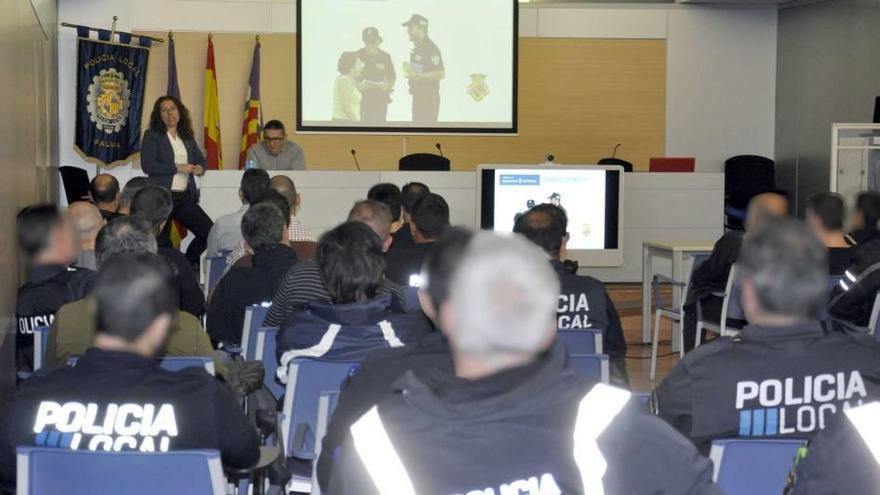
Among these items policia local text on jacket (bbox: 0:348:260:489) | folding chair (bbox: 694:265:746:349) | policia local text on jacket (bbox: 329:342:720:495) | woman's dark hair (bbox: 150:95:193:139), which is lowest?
folding chair (bbox: 694:265:746:349)

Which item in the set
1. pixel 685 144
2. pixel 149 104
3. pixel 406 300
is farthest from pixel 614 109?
pixel 406 300

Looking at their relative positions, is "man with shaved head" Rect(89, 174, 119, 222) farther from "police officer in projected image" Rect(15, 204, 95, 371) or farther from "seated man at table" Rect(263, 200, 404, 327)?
"seated man at table" Rect(263, 200, 404, 327)

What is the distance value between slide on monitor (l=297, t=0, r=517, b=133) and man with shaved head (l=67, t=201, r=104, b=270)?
624 cm

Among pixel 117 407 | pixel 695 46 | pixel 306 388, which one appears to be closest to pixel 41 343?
pixel 306 388

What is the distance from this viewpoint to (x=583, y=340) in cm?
388

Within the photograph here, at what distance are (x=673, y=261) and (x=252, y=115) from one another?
5.61 m

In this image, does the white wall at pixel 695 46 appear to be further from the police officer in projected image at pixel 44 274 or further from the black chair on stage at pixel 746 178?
the police officer in projected image at pixel 44 274

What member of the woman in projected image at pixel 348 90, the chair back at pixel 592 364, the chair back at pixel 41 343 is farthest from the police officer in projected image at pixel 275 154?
the chair back at pixel 592 364

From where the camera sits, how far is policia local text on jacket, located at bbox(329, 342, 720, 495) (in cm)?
145

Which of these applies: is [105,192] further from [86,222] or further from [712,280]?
[712,280]

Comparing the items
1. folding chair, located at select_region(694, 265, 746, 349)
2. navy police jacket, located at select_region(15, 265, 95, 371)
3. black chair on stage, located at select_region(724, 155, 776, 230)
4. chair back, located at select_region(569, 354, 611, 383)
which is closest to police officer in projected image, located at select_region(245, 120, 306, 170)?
folding chair, located at select_region(694, 265, 746, 349)

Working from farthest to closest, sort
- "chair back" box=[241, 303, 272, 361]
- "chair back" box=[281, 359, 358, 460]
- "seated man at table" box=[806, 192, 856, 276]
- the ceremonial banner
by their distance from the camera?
the ceremonial banner, "seated man at table" box=[806, 192, 856, 276], "chair back" box=[241, 303, 272, 361], "chair back" box=[281, 359, 358, 460]

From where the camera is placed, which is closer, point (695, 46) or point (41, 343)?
point (41, 343)

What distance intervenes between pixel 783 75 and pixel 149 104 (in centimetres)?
666
